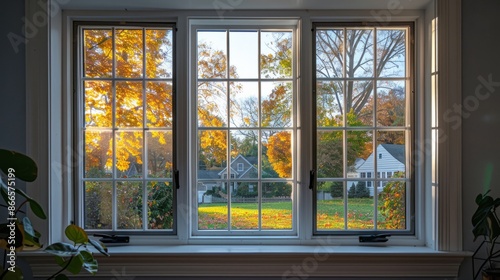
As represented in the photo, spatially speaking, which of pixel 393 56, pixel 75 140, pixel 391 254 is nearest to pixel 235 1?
pixel 393 56

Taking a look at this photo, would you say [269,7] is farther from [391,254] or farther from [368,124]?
[391,254]

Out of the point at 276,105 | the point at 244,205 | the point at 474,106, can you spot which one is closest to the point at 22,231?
the point at 244,205

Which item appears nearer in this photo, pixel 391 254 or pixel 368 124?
pixel 391 254

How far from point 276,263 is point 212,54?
50.9 inches

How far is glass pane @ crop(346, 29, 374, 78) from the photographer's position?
2.41 meters

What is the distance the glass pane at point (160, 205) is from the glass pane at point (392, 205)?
4.21 feet

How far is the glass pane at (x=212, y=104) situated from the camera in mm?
2422

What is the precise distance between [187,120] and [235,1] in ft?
2.46

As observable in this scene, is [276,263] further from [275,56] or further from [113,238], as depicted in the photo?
[275,56]

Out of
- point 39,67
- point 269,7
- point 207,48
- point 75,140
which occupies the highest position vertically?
point 269,7

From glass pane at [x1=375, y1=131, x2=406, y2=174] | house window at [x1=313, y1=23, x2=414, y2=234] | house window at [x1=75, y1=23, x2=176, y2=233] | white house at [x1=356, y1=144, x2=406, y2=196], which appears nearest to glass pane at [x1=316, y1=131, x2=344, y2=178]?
house window at [x1=313, y1=23, x2=414, y2=234]

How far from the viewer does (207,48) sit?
2.43m

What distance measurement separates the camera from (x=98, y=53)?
2.41m

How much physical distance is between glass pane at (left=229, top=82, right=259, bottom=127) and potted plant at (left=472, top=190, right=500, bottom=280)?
4.23 ft
